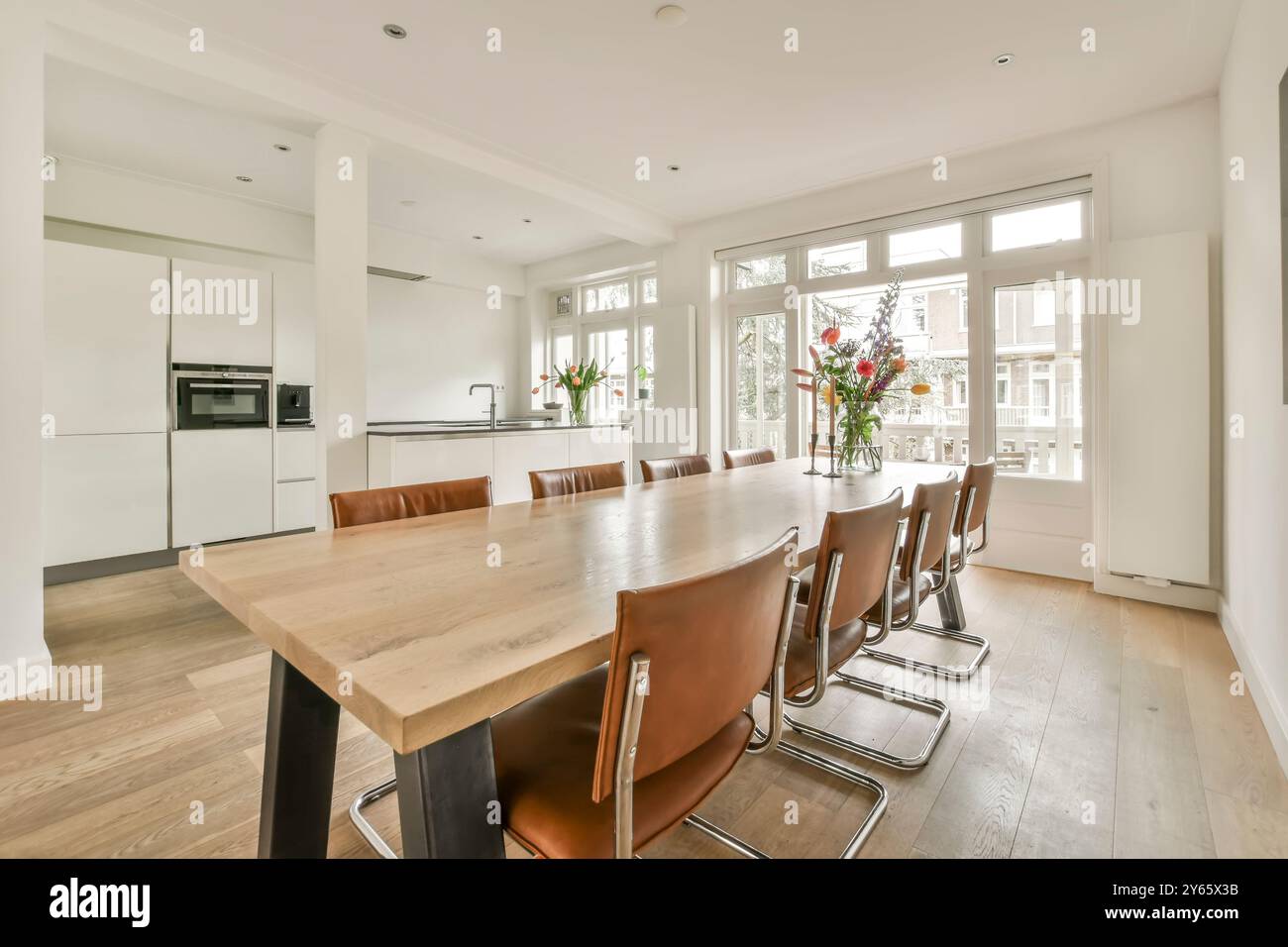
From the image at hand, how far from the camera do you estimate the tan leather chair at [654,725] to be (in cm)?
77

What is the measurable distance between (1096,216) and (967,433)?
1.48 m

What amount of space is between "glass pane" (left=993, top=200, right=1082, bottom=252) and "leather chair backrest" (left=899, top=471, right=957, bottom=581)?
3.01 m

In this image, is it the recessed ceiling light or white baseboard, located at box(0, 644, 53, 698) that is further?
the recessed ceiling light

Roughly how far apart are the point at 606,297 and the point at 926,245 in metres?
3.50

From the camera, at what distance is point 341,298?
3.45 m

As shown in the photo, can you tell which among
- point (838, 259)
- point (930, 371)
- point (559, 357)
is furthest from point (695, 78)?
point (559, 357)

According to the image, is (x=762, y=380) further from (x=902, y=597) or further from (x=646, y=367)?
(x=902, y=597)

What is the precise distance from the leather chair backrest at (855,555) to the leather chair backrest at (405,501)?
1.15m

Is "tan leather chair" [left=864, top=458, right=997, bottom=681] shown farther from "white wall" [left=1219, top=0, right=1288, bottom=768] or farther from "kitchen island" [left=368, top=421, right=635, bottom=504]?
"kitchen island" [left=368, top=421, right=635, bottom=504]

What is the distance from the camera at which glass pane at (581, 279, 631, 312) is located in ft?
21.8

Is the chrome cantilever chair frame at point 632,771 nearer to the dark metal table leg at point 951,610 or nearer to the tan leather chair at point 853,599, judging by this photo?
the tan leather chair at point 853,599

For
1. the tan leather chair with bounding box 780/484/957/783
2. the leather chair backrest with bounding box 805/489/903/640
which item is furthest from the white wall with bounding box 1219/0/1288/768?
the leather chair backrest with bounding box 805/489/903/640

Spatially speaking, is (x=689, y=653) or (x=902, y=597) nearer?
(x=689, y=653)
